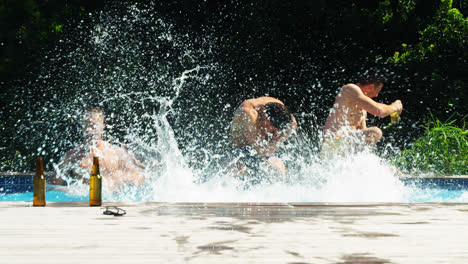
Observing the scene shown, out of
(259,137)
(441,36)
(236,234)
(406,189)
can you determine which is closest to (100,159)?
(259,137)

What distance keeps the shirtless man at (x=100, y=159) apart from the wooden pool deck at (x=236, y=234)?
2.72 meters

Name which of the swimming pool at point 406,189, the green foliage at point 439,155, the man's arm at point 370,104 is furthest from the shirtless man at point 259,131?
the green foliage at point 439,155

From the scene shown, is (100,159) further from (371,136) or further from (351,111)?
(371,136)

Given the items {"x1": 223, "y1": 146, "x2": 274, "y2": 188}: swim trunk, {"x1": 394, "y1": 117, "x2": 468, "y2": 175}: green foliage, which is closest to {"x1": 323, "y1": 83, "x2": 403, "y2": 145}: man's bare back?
{"x1": 223, "y1": 146, "x2": 274, "y2": 188}: swim trunk

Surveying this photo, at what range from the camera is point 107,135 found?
308 inches

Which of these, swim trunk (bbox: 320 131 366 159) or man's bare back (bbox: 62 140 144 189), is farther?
swim trunk (bbox: 320 131 366 159)

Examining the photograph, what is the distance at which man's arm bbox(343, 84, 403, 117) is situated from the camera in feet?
16.4

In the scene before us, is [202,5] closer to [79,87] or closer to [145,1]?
[145,1]

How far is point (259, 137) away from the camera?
5.17m

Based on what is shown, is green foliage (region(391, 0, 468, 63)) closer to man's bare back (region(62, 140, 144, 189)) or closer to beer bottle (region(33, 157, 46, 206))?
man's bare back (region(62, 140, 144, 189))

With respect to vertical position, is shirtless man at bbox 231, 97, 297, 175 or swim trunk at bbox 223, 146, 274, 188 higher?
shirtless man at bbox 231, 97, 297, 175

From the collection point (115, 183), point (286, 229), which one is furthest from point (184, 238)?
point (115, 183)

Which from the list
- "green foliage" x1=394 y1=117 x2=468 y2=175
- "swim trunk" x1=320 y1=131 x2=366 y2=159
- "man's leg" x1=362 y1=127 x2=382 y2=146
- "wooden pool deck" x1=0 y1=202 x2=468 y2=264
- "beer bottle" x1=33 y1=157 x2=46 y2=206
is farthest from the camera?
"green foliage" x1=394 y1=117 x2=468 y2=175

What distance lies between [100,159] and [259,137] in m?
1.51
